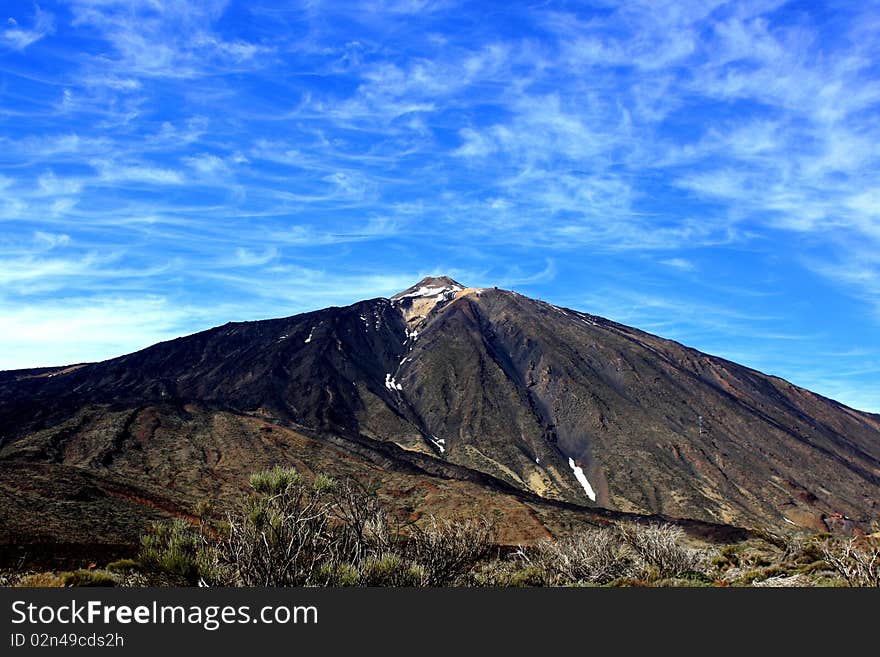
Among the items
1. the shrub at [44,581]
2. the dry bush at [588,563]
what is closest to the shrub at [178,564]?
the shrub at [44,581]

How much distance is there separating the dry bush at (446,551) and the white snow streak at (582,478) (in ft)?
326

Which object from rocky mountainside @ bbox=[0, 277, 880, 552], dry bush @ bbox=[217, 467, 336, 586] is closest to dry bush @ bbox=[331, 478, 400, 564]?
dry bush @ bbox=[217, 467, 336, 586]

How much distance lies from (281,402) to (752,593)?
12515 centimetres

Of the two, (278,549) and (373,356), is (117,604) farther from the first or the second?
(373,356)

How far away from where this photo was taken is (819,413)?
172125mm

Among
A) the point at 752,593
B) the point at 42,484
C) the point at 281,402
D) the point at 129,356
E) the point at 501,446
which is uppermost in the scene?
the point at 129,356

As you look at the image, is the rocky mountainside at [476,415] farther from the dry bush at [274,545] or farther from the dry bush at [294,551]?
the dry bush at [274,545]

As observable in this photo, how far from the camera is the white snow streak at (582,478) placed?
4323 inches

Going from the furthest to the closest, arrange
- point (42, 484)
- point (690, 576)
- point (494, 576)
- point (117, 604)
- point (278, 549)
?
point (42, 484)
point (690, 576)
point (494, 576)
point (278, 549)
point (117, 604)

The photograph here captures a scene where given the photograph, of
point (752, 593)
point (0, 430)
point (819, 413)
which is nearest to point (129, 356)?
point (0, 430)

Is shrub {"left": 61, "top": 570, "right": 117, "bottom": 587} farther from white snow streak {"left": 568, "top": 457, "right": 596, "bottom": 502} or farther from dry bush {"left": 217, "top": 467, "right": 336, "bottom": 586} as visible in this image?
white snow streak {"left": 568, "top": 457, "right": 596, "bottom": 502}

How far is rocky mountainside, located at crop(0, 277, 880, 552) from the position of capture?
74.3m

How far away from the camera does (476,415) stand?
Answer: 434 feet

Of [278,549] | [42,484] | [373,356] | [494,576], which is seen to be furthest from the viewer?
[373,356]
